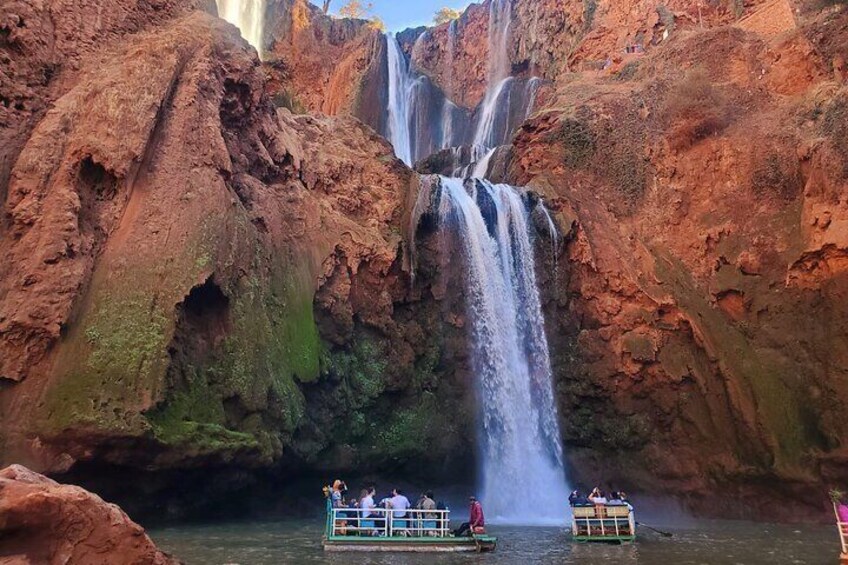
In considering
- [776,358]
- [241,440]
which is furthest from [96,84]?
[776,358]

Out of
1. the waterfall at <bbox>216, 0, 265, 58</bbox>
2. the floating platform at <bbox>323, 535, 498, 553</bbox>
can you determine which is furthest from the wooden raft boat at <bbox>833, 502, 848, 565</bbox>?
the waterfall at <bbox>216, 0, 265, 58</bbox>

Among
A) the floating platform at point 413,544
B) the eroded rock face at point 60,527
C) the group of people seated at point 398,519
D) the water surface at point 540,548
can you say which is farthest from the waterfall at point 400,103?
the eroded rock face at point 60,527

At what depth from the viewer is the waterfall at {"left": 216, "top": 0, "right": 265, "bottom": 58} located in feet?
154

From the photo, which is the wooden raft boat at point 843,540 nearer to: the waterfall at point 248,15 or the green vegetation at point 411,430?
the green vegetation at point 411,430

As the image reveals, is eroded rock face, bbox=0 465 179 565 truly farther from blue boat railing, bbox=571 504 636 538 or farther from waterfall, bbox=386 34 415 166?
waterfall, bbox=386 34 415 166

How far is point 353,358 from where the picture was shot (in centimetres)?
2264

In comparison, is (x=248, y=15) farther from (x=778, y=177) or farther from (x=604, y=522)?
(x=604, y=522)

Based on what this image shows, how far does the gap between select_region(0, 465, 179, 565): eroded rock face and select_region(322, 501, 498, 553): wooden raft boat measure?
282 inches

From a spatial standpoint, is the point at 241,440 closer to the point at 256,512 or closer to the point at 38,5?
the point at 256,512

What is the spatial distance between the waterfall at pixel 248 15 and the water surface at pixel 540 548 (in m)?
38.9

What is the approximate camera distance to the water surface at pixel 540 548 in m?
12.8

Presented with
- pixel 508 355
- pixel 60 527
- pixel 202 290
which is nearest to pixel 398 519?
pixel 202 290

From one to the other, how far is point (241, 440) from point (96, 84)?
11.3 meters

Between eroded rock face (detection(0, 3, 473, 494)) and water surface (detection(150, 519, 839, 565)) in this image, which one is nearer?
water surface (detection(150, 519, 839, 565))
